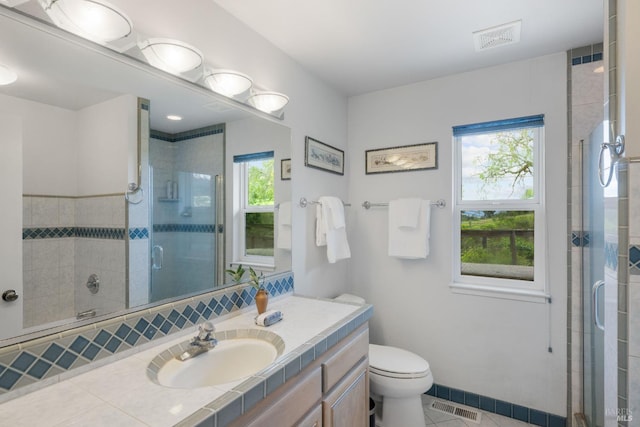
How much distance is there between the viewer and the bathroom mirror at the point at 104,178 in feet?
3.11

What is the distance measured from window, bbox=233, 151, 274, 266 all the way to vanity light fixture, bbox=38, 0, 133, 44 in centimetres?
71

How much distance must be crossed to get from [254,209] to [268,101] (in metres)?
0.61

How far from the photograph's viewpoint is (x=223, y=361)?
122cm

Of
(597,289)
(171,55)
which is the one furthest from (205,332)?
(597,289)

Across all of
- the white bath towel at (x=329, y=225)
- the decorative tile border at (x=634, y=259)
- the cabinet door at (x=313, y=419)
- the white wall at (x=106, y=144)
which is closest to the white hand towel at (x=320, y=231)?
the white bath towel at (x=329, y=225)

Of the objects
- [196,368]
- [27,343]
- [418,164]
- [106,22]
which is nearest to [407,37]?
[418,164]

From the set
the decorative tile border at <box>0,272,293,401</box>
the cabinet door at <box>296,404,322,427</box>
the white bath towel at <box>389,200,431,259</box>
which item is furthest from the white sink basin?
the white bath towel at <box>389,200,431,259</box>

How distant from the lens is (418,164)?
2.44 m

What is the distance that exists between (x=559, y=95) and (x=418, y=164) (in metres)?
0.95

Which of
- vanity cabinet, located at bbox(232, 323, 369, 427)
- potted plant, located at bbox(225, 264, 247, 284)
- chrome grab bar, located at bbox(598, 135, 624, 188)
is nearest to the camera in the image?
vanity cabinet, located at bbox(232, 323, 369, 427)

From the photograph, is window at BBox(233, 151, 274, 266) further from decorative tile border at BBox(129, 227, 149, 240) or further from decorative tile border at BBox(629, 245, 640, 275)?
decorative tile border at BBox(629, 245, 640, 275)

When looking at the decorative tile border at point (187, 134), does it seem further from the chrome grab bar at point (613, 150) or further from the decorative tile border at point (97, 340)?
the chrome grab bar at point (613, 150)

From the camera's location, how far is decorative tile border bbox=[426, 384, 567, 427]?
201 cm

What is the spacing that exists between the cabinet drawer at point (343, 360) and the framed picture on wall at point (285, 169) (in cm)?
100
